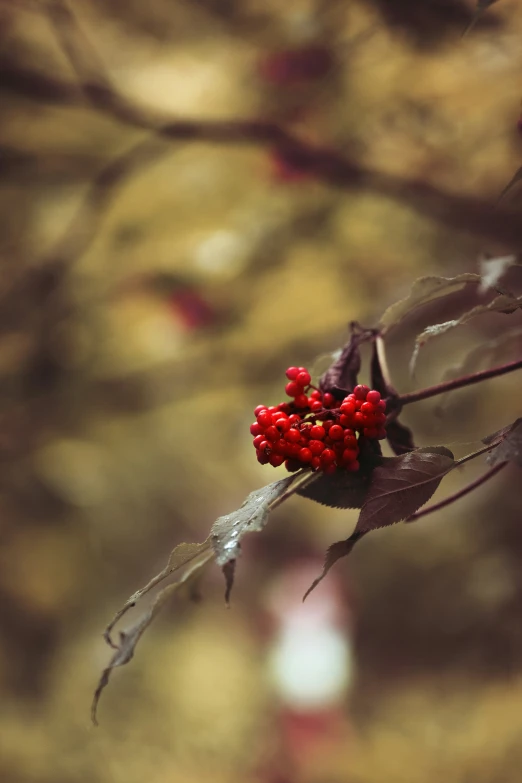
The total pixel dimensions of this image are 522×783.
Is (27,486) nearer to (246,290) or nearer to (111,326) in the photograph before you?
(111,326)

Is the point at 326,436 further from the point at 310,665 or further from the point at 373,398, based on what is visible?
the point at 310,665

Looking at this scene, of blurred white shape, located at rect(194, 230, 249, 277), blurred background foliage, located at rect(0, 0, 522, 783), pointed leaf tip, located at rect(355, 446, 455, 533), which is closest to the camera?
pointed leaf tip, located at rect(355, 446, 455, 533)

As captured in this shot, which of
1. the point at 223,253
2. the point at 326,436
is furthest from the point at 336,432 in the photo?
the point at 223,253

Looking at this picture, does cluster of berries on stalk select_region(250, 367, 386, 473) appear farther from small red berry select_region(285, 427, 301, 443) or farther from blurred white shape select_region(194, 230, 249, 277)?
blurred white shape select_region(194, 230, 249, 277)

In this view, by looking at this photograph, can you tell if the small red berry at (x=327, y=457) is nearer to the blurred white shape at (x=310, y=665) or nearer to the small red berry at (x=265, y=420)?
the small red berry at (x=265, y=420)

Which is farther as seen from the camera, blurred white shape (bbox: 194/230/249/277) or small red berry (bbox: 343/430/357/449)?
blurred white shape (bbox: 194/230/249/277)

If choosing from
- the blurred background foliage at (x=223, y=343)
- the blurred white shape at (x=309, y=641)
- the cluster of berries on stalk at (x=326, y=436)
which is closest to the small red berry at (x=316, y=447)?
the cluster of berries on stalk at (x=326, y=436)

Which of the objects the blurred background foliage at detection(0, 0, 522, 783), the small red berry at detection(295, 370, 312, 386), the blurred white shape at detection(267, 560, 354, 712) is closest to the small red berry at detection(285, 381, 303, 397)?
the small red berry at detection(295, 370, 312, 386)
